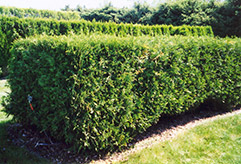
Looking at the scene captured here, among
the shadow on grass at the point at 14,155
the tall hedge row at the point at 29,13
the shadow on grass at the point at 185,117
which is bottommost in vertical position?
the shadow on grass at the point at 185,117

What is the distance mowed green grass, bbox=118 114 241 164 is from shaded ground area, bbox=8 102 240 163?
30 cm

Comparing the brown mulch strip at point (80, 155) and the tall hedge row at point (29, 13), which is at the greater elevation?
the tall hedge row at point (29, 13)

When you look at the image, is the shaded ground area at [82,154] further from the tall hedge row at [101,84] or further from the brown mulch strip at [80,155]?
the tall hedge row at [101,84]

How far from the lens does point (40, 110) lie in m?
4.24

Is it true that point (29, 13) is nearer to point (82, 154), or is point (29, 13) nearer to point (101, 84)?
point (101, 84)

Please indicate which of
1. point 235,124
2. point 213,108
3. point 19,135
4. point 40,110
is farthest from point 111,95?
point 213,108

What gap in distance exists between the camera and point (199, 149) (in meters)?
4.18

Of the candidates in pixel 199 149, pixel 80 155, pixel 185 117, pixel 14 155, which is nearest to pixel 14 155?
pixel 14 155

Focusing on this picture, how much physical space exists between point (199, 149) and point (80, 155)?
2.48m

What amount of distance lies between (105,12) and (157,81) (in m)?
28.1

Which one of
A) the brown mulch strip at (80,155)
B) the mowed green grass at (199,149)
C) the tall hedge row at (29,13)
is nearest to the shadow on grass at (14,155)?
the brown mulch strip at (80,155)

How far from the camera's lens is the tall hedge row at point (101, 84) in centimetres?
358

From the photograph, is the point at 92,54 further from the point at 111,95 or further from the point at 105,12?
the point at 105,12

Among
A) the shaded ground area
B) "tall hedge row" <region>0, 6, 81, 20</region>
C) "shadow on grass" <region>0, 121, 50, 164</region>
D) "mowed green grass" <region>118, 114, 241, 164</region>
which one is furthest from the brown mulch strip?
"tall hedge row" <region>0, 6, 81, 20</region>
